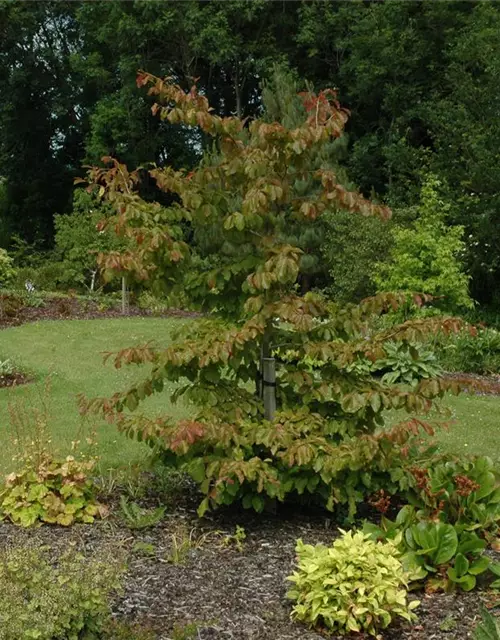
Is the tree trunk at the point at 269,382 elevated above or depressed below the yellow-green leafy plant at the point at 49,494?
above

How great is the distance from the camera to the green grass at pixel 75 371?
6.95 m

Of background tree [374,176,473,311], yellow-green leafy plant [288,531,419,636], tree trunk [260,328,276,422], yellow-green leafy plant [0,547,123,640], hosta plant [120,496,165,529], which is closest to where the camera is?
yellow-green leafy plant [0,547,123,640]

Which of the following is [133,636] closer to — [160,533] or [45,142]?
Answer: [160,533]

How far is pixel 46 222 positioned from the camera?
30.6 metres

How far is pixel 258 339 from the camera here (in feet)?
15.5

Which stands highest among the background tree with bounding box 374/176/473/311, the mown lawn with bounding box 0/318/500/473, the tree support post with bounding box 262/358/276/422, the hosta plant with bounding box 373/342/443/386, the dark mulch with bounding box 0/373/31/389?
the background tree with bounding box 374/176/473/311

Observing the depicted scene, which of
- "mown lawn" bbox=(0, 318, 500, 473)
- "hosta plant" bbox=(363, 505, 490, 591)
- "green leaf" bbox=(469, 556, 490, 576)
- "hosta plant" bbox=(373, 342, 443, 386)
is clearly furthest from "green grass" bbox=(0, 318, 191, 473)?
"green leaf" bbox=(469, 556, 490, 576)

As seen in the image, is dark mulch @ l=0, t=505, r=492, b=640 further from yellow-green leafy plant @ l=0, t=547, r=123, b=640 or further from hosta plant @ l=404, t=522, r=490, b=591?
yellow-green leafy plant @ l=0, t=547, r=123, b=640

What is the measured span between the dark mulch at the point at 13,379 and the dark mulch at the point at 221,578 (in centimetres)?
495

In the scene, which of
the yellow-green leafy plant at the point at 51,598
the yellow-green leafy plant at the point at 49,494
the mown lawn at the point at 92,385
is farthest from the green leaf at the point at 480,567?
the mown lawn at the point at 92,385

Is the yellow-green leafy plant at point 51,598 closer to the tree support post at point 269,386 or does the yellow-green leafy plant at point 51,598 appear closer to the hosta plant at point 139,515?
the hosta plant at point 139,515

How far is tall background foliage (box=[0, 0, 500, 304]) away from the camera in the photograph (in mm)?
17594

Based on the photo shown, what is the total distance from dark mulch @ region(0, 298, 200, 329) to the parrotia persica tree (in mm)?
10303

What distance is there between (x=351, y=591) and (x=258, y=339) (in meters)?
1.54
